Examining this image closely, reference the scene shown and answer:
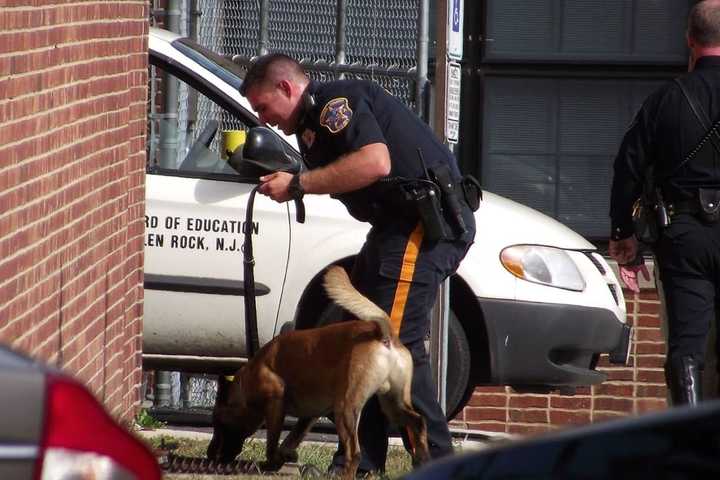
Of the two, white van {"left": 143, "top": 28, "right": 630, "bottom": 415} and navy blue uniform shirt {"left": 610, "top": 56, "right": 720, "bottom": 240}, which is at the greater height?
navy blue uniform shirt {"left": 610, "top": 56, "right": 720, "bottom": 240}

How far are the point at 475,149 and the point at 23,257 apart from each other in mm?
4854

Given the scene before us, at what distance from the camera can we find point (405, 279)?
19.4ft

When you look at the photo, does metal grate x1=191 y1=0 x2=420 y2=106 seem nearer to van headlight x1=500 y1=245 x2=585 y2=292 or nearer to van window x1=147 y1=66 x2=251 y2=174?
van window x1=147 y1=66 x2=251 y2=174

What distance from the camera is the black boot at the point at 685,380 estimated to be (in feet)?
19.6

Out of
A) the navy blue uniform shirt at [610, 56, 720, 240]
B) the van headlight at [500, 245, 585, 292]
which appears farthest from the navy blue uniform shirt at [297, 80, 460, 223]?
the van headlight at [500, 245, 585, 292]

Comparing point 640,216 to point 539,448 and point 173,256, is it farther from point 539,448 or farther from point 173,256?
point 539,448

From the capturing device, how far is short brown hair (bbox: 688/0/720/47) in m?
6.09

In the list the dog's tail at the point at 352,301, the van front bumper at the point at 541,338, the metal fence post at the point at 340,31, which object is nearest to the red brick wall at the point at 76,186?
the dog's tail at the point at 352,301

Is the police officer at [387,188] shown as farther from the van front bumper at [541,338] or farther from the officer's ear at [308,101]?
the van front bumper at [541,338]

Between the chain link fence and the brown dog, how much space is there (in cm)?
268

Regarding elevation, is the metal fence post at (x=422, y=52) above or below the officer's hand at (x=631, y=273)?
above

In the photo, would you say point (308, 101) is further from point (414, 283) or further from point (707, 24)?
point (707, 24)

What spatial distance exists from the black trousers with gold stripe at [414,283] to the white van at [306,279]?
4.93ft

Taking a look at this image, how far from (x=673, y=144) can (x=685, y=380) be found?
0.88 meters
